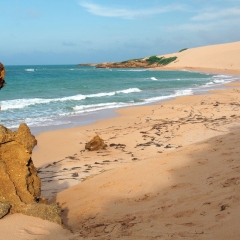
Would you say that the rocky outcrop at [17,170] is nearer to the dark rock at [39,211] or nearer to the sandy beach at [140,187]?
the dark rock at [39,211]

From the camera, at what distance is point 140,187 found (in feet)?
18.8

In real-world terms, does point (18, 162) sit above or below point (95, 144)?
above

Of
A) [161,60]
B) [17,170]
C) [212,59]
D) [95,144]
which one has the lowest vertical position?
[95,144]

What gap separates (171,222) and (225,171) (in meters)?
1.88

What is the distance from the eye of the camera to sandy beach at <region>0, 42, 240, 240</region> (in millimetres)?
3902

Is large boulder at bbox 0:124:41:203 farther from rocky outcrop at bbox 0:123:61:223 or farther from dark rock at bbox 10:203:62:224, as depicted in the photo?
dark rock at bbox 10:203:62:224

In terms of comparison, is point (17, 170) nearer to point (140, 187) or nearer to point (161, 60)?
point (140, 187)

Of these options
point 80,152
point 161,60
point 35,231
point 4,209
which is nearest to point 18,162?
point 4,209

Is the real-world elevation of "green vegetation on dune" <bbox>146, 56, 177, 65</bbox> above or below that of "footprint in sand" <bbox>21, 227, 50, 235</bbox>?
above

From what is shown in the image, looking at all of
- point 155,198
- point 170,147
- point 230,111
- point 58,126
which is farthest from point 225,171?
point 230,111

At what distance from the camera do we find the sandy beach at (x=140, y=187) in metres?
3.90

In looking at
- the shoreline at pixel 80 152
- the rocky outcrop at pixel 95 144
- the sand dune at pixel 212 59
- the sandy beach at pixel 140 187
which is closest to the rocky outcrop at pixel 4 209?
the sandy beach at pixel 140 187

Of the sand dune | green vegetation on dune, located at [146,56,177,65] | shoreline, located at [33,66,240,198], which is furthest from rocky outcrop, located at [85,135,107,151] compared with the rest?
green vegetation on dune, located at [146,56,177,65]

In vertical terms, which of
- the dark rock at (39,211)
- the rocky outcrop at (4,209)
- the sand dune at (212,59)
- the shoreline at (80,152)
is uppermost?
the sand dune at (212,59)
